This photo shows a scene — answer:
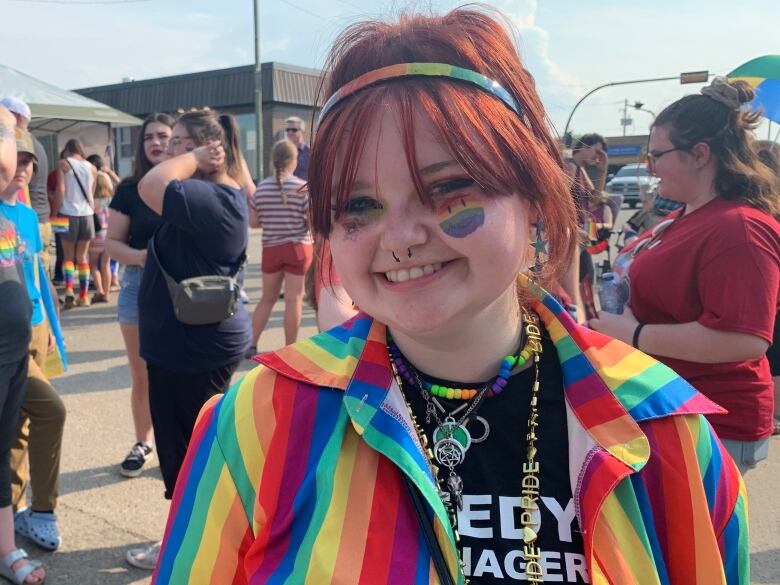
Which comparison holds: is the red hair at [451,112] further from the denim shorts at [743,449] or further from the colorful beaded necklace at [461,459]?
the denim shorts at [743,449]

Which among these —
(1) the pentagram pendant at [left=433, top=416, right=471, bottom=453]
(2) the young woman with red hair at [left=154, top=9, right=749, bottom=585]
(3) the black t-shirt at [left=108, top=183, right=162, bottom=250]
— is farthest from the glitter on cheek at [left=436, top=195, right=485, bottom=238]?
(3) the black t-shirt at [left=108, top=183, right=162, bottom=250]

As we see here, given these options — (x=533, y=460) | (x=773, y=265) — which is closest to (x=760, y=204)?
(x=773, y=265)

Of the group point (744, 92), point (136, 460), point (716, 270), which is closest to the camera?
point (716, 270)

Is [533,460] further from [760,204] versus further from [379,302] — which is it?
[760,204]

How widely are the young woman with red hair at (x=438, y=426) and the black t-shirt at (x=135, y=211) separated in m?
2.98

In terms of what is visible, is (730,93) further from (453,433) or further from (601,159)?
(601,159)

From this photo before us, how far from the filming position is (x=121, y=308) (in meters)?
3.81

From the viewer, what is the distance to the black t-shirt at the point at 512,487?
3.51 ft

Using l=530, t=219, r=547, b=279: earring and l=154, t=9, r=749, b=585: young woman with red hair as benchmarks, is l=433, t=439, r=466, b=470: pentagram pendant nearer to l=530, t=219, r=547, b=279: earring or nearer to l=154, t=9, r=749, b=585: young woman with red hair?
l=154, t=9, r=749, b=585: young woman with red hair

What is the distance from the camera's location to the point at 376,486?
1.05m

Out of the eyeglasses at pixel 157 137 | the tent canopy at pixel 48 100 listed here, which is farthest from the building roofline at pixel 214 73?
the eyeglasses at pixel 157 137

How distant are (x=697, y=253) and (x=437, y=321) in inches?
56.9

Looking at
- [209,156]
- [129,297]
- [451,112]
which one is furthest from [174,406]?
[451,112]

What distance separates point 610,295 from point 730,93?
0.81m
